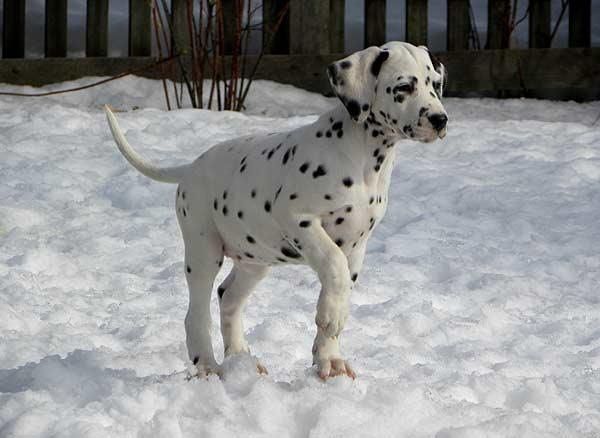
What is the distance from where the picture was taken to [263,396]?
2.76m

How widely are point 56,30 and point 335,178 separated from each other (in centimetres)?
674

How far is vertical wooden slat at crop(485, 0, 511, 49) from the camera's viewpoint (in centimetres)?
878

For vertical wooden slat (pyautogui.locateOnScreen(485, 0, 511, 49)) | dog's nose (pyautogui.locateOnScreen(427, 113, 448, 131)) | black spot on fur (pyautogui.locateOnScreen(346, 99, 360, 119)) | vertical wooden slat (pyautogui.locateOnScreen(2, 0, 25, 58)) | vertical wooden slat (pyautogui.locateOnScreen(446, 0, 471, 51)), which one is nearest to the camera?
dog's nose (pyautogui.locateOnScreen(427, 113, 448, 131))

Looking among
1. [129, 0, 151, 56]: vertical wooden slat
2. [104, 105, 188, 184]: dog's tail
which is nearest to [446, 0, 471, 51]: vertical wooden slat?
[129, 0, 151, 56]: vertical wooden slat

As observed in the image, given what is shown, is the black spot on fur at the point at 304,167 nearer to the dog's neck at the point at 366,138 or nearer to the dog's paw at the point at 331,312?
the dog's neck at the point at 366,138

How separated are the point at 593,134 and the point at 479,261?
2.26 m

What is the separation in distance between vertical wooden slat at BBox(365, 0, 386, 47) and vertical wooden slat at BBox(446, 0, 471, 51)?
0.56 metres

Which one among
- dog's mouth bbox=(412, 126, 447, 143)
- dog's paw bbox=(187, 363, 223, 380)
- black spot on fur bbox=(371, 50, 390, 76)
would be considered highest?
black spot on fur bbox=(371, 50, 390, 76)

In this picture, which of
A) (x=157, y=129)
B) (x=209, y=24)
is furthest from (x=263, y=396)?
(x=209, y=24)

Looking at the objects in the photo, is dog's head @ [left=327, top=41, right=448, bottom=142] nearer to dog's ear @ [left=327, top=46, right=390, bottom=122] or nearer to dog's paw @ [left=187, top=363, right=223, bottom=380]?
dog's ear @ [left=327, top=46, right=390, bottom=122]

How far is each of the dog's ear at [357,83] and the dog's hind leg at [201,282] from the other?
2.04 ft

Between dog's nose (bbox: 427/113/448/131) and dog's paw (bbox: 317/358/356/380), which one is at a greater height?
dog's nose (bbox: 427/113/448/131)

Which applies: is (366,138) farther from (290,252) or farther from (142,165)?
(142,165)

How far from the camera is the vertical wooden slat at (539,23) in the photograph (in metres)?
9.20
